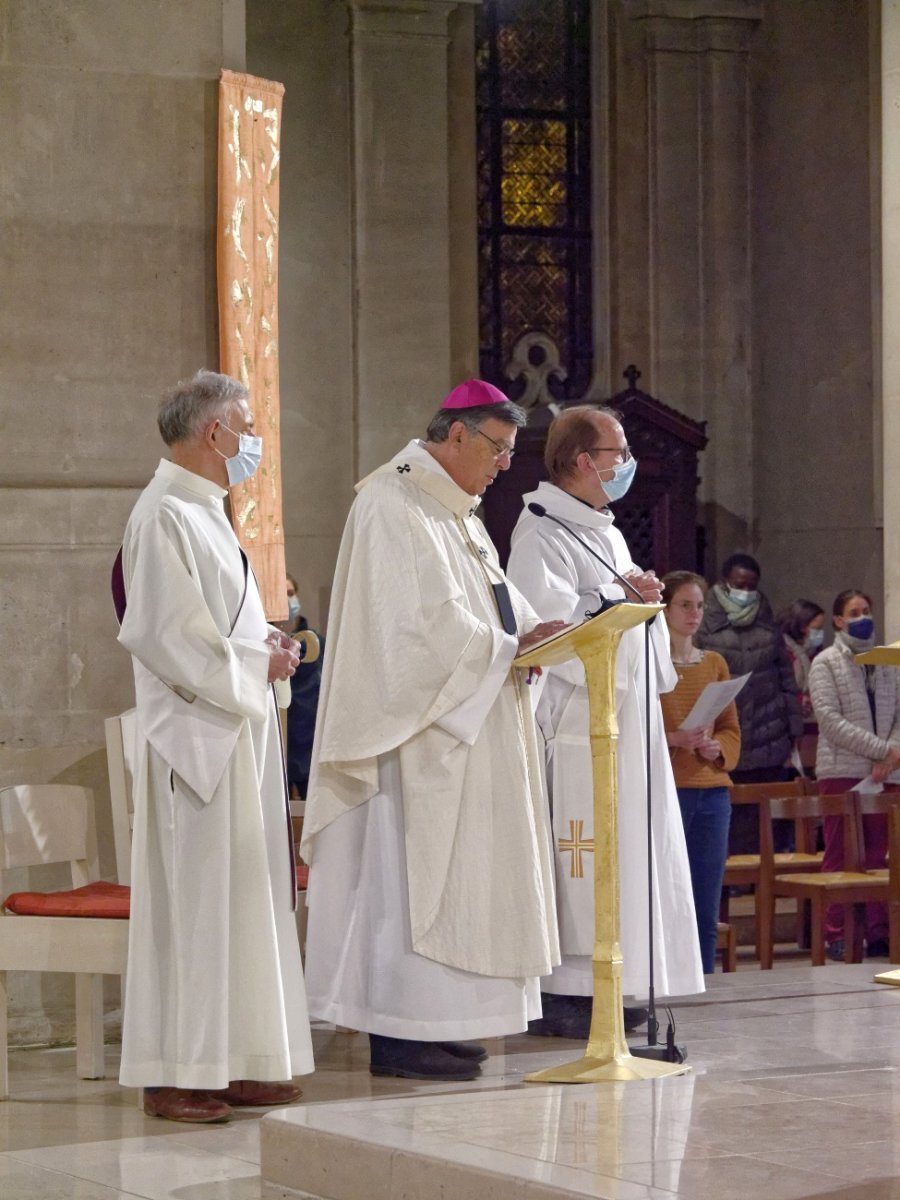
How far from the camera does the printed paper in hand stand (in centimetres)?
781

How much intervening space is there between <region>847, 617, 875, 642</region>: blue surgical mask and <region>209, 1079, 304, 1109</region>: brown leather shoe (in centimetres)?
511

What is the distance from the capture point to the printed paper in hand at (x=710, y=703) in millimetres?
7809

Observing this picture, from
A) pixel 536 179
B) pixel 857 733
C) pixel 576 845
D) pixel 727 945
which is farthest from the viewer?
pixel 536 179

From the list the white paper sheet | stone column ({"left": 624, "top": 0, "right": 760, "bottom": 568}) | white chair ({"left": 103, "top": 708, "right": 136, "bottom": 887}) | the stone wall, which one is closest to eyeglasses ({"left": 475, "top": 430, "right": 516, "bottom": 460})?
white chair ({"left": 103, "top": 708, "right": 136, "bottom": 887})

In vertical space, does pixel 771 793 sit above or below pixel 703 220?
below

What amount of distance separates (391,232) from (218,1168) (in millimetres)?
9846

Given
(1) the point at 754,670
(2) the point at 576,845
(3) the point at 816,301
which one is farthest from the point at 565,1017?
(3) the point at 816,301

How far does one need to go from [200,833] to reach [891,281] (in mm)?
5172

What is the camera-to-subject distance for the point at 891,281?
9500mm

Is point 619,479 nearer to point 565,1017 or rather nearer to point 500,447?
point 500,447

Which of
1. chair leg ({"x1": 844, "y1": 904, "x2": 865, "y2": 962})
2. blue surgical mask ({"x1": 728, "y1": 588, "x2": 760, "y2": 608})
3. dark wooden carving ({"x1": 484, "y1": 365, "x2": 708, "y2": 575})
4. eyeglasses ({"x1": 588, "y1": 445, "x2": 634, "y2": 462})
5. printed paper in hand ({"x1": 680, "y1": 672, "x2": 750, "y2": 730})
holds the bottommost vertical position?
chair leg ({"x1": 844, "y1": 904, "x2": 865, "y2": 962})

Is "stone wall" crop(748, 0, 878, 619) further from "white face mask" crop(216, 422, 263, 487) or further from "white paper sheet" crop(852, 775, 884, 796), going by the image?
"white face mask" crop(216, 422, 263, 487)

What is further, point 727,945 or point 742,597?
point 742,597

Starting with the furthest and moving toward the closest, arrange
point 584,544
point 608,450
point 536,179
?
point 536,179, point 608,450, point 584,544
